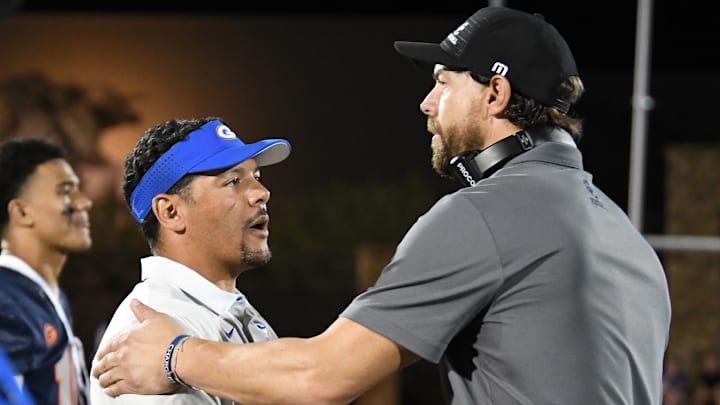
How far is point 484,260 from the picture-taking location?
174cm

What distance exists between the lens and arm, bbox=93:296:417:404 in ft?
5.70

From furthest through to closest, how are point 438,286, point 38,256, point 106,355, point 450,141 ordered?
1. point 38,256
2. point 450,141
3. point 106,355
4. point 438,286

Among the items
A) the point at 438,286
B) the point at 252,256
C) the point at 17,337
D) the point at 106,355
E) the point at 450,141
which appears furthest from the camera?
the point at 17,337

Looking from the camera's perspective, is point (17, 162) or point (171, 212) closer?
point (171, 212)

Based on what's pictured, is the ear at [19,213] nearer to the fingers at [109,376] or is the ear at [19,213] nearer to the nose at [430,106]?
the fingers at [109,376]

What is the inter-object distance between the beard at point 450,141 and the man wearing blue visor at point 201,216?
0.34 meters

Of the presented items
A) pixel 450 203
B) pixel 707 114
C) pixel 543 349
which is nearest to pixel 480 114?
pixel 450 203

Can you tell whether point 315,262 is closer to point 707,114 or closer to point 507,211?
point 707,114

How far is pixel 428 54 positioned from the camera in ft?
6.55

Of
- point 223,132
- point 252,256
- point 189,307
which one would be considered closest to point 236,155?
point 223,132

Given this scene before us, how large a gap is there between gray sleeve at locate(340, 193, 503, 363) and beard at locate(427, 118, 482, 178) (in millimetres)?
217

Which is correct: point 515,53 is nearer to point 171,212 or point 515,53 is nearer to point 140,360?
point 171,212

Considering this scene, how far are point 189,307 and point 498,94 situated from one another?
0.67 m

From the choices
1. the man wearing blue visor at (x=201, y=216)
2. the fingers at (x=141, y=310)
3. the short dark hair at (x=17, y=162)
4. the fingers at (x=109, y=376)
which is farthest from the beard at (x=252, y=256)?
the short dark hair at (x=17, y=162)
